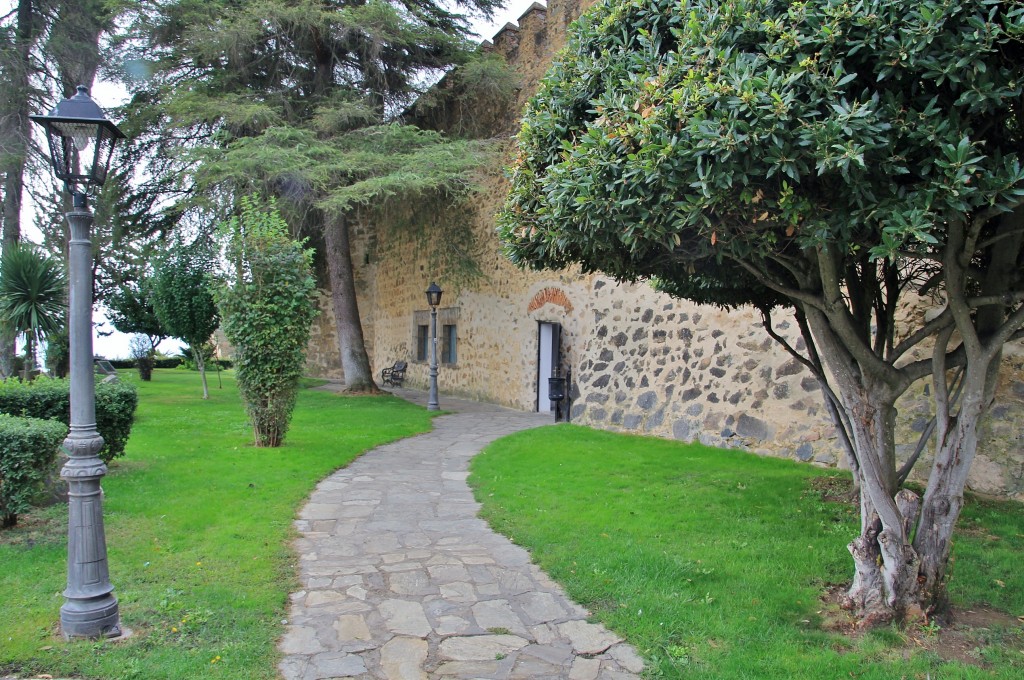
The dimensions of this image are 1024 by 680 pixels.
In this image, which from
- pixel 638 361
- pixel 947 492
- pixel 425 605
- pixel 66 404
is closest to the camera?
pixel 947 492

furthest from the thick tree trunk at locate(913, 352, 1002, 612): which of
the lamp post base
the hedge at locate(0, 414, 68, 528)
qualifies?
the hedge at locate(0, 414, 68, 528)

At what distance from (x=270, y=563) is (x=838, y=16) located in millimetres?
4256

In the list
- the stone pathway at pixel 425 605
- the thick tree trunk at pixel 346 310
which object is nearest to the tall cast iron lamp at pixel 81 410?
the stone pathway at pixel 425 605

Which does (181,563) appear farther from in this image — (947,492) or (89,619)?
(947,492)

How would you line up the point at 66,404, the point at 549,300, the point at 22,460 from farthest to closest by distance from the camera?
1. the point at 549,300
2. the point at 66,404
3. the point at 22,460

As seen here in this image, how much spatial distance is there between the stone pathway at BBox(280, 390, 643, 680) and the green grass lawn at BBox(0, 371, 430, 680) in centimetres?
20

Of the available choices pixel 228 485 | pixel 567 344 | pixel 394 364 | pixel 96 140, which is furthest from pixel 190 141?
pixel 96 140

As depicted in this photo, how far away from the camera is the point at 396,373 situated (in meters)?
18.5

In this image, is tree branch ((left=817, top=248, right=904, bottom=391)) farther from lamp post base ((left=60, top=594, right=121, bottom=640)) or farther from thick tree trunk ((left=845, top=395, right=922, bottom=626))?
lamp post base ((left=60, top=594, right=121, bottom=640))

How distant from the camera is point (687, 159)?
276cm

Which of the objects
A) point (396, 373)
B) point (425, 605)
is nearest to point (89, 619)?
point (425, 605)

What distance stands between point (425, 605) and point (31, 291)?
11.2 m

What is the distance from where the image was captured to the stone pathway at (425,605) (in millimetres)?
3029

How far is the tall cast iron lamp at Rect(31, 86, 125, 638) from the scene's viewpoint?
320 cm
